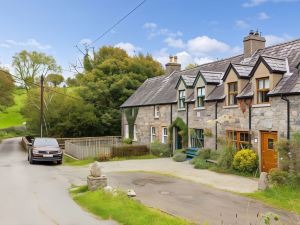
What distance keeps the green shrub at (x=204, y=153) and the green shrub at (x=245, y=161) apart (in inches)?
132

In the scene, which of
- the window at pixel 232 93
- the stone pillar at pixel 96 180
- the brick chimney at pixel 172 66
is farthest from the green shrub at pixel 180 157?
the brick chimney at pixel 172 66

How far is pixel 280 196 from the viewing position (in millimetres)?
11859

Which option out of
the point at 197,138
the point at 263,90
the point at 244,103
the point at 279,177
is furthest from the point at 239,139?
the point at 279,177

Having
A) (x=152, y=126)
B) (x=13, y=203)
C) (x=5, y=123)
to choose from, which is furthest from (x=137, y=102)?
(x=5, y=123)

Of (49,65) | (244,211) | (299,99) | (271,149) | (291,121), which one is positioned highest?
(49,65)

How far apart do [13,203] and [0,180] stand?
203 inches

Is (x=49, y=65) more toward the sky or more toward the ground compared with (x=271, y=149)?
more toward the sky

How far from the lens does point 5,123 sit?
234ft

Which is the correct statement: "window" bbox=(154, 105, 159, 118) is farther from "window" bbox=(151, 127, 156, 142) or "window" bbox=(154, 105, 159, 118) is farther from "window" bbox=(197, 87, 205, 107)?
"window" bbox=(197, 87, 205, 107)

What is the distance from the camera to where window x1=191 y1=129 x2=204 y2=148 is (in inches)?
875

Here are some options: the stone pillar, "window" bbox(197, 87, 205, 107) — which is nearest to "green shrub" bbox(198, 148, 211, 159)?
"window" bbox(197, 87, 205, 107)

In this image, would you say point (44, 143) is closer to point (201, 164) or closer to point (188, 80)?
point (201, 164)

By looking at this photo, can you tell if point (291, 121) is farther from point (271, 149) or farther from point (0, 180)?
point (0, 180)

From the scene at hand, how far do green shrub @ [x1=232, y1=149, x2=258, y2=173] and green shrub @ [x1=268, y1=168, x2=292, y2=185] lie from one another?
3446mm
